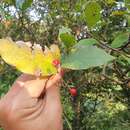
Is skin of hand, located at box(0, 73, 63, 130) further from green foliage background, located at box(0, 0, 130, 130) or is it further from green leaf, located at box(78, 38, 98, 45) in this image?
green foliage background, located at box(0, 0, 130, 130)

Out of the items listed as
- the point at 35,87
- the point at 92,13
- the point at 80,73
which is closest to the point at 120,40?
the point at 92,13

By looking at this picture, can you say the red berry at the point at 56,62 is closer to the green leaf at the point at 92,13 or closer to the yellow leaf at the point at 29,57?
the yellow leaf at the point at 29,57

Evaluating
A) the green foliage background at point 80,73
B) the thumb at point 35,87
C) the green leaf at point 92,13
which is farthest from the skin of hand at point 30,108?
the green foliage background at point 80,73

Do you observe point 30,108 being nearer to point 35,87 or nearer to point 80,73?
point 35,87

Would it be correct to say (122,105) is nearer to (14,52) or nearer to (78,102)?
(78,102)

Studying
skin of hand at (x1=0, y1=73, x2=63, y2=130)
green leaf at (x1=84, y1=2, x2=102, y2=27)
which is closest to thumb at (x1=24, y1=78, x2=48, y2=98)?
skin of hand at (x1=0, y1=73, x2=63, y2=130)

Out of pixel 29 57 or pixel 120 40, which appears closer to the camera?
pixel 29 57
